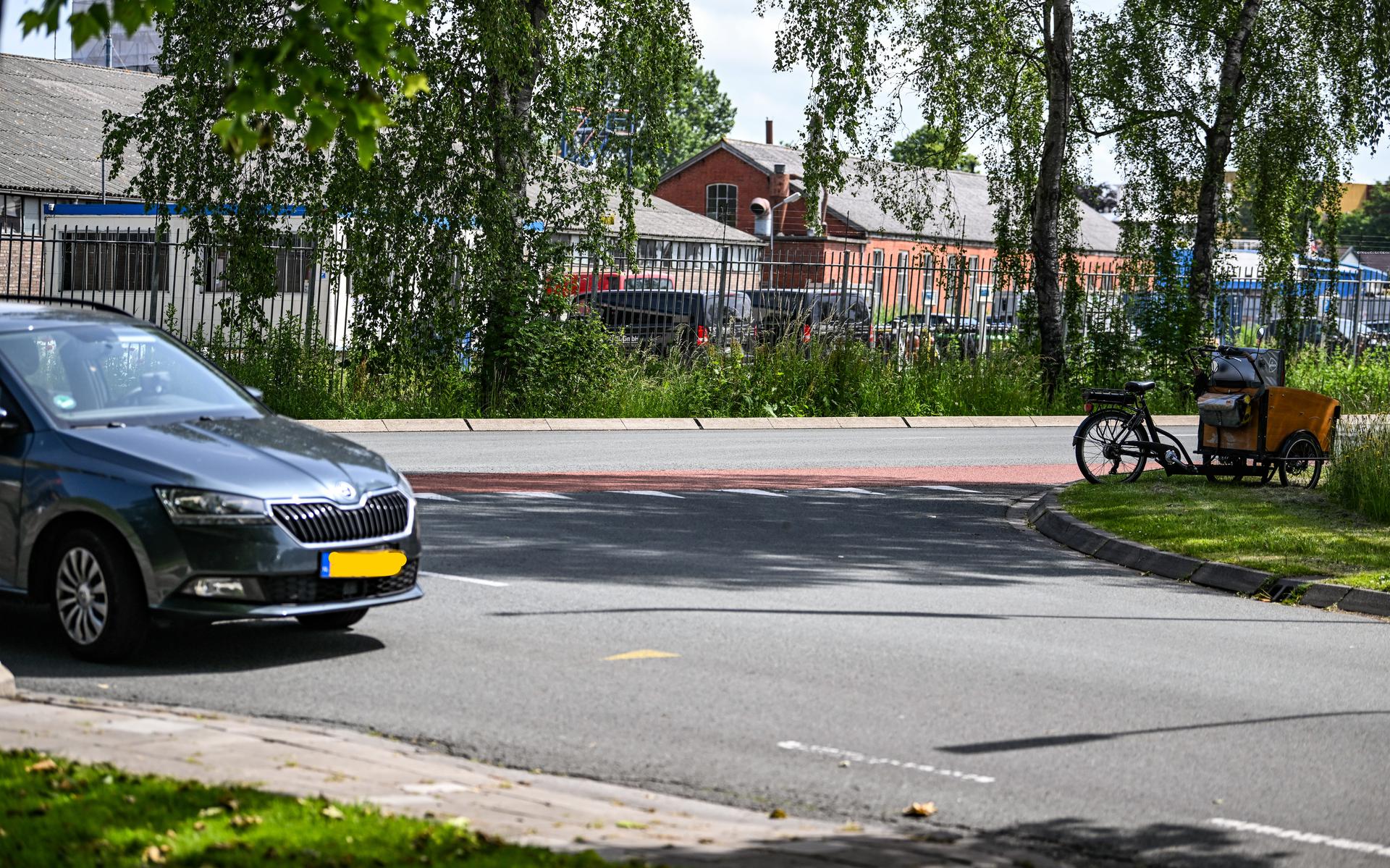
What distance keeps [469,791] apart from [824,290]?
2203cm

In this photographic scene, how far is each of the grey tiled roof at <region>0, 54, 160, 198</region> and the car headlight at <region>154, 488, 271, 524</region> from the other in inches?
1139

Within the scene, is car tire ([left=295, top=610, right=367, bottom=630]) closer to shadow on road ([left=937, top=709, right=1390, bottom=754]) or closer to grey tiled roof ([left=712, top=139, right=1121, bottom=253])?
shadow on road ([left=937, top=709, right=1390, bottom=754])

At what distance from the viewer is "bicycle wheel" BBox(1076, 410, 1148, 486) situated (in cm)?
1664


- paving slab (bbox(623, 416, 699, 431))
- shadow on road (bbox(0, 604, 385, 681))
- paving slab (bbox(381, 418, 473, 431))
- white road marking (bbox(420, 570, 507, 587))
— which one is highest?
paving slab (bbox(623, 416, 699, 431))

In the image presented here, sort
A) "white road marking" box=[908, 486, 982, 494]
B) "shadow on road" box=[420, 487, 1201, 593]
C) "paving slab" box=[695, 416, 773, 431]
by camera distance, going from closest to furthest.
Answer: "shadow on road" box=[420, 487, 1201, 593]
"white road marking" box=[908, 486, 982, 494]
"paving slab" box=[695, 416, 773, 431]

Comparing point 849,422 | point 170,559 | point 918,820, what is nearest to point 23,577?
point 170,559

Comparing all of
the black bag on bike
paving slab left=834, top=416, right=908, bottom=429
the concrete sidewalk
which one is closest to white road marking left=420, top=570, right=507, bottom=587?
the concrete sidewalk

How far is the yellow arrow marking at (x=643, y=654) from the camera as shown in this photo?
26.7 feet

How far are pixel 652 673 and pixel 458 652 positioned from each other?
102 cm

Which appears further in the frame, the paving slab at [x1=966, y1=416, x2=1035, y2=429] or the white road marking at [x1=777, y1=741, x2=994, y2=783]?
the paving slab at [x1=966, y1=416, x2=1035, y2=429]

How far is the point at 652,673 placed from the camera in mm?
7793

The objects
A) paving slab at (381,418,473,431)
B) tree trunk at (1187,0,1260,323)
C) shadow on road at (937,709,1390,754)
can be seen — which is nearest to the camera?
shadow on road at (937,709,1390,754)

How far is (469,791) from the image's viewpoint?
5539 mm

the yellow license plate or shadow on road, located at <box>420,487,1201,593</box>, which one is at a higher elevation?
the yellow license plate
